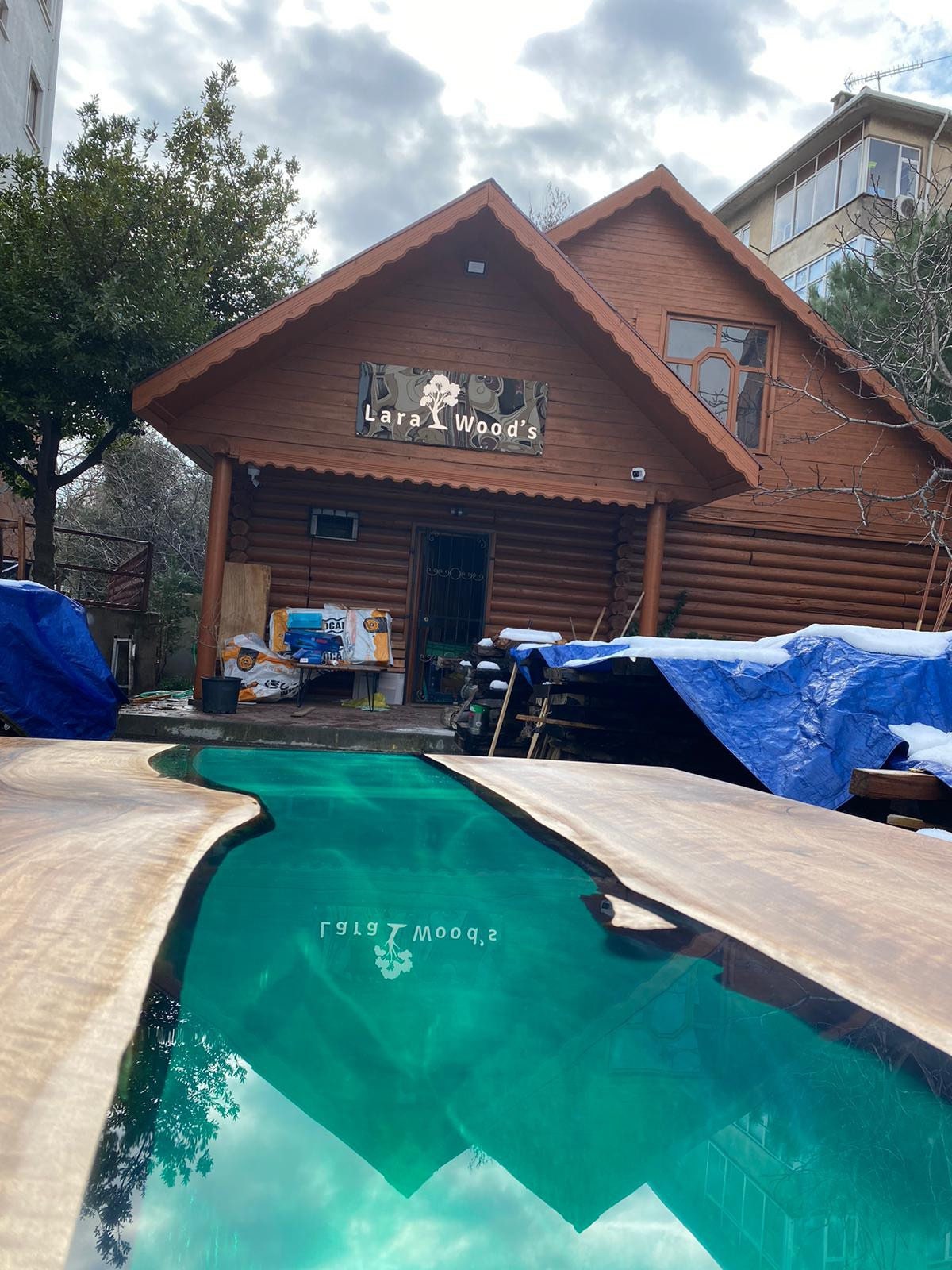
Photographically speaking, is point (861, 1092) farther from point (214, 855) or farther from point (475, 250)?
point (475, 250)

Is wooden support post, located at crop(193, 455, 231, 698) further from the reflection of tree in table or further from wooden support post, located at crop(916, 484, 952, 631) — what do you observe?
the reflection of tree in table

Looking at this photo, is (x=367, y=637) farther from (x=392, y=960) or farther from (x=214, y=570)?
(x=392, y=960)

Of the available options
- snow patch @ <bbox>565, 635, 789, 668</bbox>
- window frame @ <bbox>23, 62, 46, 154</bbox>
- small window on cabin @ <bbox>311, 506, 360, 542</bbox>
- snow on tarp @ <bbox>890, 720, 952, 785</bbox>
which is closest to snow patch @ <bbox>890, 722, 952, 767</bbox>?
snow on tarp @ <bbox>890, 720, 952, 785</bbox>

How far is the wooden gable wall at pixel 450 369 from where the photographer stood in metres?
9.11

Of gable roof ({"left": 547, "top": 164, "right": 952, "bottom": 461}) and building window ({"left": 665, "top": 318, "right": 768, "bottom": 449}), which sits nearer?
gable roof ({"left": 547, "top": 164, "right": 952, "bottom": 461})

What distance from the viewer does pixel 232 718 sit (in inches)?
318

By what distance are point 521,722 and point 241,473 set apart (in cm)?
456

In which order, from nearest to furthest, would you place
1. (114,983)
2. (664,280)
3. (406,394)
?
(114,983)
(406,394)
(664,280)

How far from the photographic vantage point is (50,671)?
22.5 ft

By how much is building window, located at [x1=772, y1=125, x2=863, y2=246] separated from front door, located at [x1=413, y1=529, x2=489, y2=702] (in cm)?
2121

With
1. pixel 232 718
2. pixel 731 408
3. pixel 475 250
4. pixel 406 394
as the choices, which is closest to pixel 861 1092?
pixel 232 718

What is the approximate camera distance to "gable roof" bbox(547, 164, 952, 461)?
36.7 ft

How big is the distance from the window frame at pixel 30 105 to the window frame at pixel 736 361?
12.2 meters

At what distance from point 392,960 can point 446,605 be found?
1051cm
